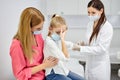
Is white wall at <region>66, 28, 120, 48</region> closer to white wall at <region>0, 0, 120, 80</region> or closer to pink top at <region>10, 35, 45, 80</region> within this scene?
white wall at <region>0, 0, 120, 80</region>

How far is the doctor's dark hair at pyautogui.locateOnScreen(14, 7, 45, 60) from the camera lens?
1480mm

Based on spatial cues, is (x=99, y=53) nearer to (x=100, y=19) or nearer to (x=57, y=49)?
(x=100, y=19)

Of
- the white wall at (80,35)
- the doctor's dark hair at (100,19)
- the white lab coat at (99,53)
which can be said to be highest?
the doctor's dark hair at (100,19)

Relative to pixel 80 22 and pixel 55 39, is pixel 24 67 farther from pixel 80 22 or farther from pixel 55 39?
pixel 80 22

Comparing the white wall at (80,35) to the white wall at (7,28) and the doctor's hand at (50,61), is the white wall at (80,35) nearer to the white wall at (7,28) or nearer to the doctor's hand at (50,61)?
the white wall at (7,28)

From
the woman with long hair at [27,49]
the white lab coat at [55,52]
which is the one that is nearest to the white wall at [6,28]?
the woman with long hair at [27,49]

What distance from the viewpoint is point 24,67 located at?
1.53 m

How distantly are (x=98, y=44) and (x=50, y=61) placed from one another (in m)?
0.69

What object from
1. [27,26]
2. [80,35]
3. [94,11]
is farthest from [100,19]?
[80,35]

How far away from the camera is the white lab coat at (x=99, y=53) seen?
202 cm

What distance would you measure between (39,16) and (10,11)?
0.57 metres

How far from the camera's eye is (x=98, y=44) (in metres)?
2.05

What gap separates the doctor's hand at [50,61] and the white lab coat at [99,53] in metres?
0.54

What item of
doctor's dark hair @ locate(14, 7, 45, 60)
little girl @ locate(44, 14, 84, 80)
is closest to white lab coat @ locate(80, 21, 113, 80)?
little girl @ locate(44, 14, 84, 80)
